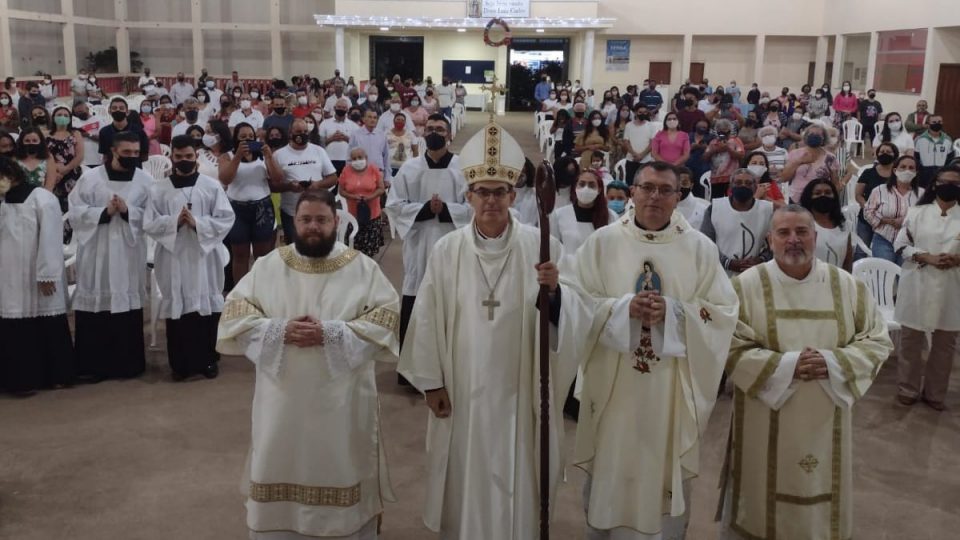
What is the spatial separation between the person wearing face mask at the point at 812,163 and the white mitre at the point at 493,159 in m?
5.51

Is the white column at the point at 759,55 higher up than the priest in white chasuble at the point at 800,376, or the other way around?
the white column at the point at 759,55

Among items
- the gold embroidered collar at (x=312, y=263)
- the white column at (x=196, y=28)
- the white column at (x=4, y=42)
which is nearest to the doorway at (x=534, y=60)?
the white column at (x=196, y=28)

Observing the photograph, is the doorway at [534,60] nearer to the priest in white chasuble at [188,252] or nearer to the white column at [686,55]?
the white column at [686,55]

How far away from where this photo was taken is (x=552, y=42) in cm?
3150

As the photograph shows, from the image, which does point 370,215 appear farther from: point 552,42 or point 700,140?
point 552,42

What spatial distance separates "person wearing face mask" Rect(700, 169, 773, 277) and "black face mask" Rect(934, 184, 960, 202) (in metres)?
1.11

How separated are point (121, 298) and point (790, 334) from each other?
4712mm

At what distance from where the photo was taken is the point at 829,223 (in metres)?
5.73

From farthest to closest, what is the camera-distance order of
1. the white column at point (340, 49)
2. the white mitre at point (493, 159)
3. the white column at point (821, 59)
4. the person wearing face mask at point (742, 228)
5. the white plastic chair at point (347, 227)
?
the white column at point (821, 59) < the white column at point (340, 49) < the white plastic chair at point (347, 227) < the person wearing face mask at point (742, 228) < the white mitre at point (493, 159)

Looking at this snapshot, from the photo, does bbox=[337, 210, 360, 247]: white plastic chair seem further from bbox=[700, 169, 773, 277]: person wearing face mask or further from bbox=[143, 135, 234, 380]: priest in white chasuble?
bbox=[700, 169, 773, 277]: person wearing face mask

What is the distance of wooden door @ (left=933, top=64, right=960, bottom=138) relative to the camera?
2161 cm

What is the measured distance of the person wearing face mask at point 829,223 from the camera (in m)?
5.54

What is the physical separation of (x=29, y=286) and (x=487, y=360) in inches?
157

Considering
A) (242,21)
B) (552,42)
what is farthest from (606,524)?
(242,21)
